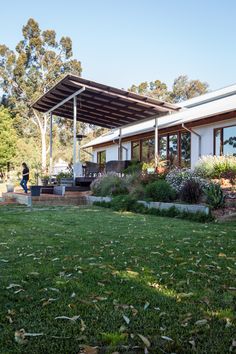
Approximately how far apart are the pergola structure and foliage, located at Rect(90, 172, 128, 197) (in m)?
1.84

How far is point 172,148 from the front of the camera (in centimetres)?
1736

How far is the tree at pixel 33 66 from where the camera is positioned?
33469 mm

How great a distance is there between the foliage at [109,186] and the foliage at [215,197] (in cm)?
387

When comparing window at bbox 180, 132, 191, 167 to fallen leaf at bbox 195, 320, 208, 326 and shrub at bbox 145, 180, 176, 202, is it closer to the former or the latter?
shrub at bbox 145, 180, 176, 202

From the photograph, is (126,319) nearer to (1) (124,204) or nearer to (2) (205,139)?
(1) (124,204)

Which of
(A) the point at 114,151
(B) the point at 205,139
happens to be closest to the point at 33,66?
(A) the point at 114,151

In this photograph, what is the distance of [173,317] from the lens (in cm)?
236

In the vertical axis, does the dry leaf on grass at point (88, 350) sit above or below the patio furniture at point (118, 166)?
below

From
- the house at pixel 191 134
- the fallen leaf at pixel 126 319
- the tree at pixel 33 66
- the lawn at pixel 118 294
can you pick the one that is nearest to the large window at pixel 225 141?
the house at pixel 191 134

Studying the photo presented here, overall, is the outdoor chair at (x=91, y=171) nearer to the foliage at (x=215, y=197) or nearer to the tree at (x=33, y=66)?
the foliage at (x=215, y=197)

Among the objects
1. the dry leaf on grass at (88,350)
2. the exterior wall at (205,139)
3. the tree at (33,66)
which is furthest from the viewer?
the tree at (33,66)

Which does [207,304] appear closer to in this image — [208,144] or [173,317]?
[173,317]

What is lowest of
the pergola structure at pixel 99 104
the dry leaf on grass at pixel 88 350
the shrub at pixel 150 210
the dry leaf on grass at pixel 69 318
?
the dry leaf on grass at pixel 88 350

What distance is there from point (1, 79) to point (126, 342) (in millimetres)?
35768
